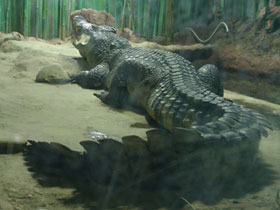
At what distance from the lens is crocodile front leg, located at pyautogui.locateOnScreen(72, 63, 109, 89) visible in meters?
4.88

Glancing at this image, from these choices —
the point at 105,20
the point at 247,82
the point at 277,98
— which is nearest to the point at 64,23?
the point at 105,20

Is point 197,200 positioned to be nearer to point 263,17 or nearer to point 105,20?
point 263,17

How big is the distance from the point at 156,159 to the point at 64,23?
501cm

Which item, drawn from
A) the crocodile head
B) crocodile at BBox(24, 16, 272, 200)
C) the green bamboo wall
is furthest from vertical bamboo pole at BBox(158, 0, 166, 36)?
crocodile at BBox(24, 16, 272, 200)

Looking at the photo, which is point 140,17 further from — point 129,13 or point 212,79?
point 212,79

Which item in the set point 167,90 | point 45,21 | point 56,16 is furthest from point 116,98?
point 45,21

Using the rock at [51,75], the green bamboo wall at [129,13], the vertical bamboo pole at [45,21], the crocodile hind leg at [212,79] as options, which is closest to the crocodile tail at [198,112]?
the crocodile hind leg at [212,79]

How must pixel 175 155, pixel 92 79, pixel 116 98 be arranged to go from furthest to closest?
1. pixel 92 79
2. pixel 116 98
3. pixel 175 155

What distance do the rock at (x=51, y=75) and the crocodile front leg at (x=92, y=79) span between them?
0.18 metres

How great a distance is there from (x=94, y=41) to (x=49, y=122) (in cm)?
307

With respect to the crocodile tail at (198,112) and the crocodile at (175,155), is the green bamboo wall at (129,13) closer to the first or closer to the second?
the crocodile tail at (198,112)

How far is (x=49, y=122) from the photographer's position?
2797 mm

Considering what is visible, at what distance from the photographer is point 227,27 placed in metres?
3.39

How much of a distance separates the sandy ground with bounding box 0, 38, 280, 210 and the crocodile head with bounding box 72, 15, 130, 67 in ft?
0.85
